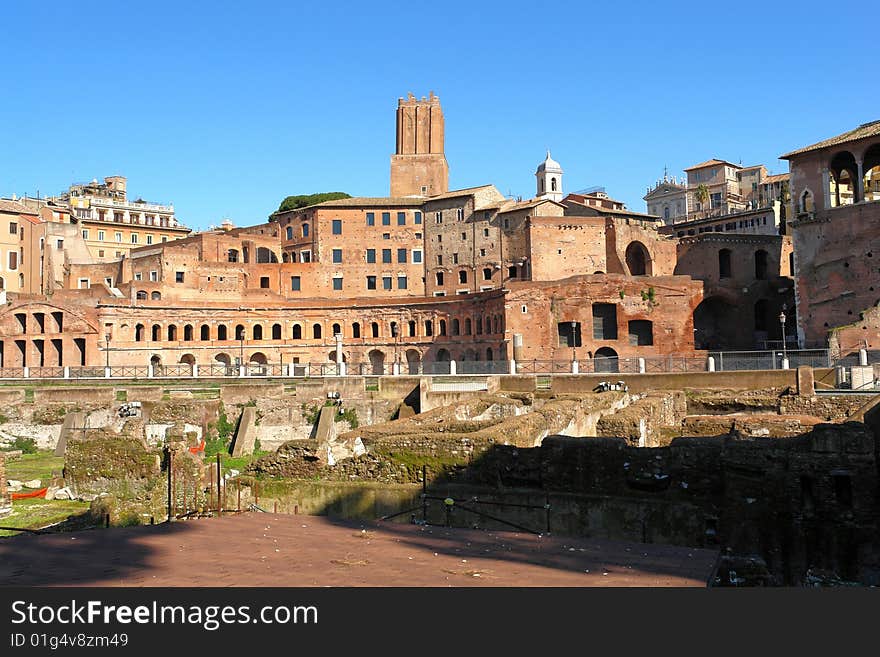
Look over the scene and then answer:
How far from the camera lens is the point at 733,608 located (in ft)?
19.0

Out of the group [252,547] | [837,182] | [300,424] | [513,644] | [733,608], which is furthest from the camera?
[837,182]

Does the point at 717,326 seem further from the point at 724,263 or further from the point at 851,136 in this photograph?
the point at 851,136

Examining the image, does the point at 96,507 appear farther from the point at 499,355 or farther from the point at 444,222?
the point at 444,222

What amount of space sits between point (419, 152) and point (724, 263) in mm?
36878

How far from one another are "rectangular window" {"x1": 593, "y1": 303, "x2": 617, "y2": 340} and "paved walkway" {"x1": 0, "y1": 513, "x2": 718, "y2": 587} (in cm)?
4129

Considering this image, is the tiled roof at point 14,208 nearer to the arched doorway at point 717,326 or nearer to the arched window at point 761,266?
the arched doorway at point 717,326

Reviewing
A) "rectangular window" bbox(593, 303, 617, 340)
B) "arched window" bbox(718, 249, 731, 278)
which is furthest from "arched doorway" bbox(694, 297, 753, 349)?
"rectangular window" bbox(593, 303, 617, 340)

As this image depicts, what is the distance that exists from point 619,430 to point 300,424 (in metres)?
21.2

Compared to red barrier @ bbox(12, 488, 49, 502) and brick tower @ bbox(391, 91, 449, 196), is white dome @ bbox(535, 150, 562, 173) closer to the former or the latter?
brick tower @ bbox(391, 91, 449, 196)

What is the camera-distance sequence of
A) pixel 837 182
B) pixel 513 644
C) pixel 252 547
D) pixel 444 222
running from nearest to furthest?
pixel 513 644 < pixel 252 547 < pixel 837 182 < pixel 444 222

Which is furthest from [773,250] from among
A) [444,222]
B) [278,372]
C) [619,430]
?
[619,430]

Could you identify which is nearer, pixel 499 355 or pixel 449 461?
pixel 449 461

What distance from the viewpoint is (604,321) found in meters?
50.7

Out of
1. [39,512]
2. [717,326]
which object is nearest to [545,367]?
[717,326]
